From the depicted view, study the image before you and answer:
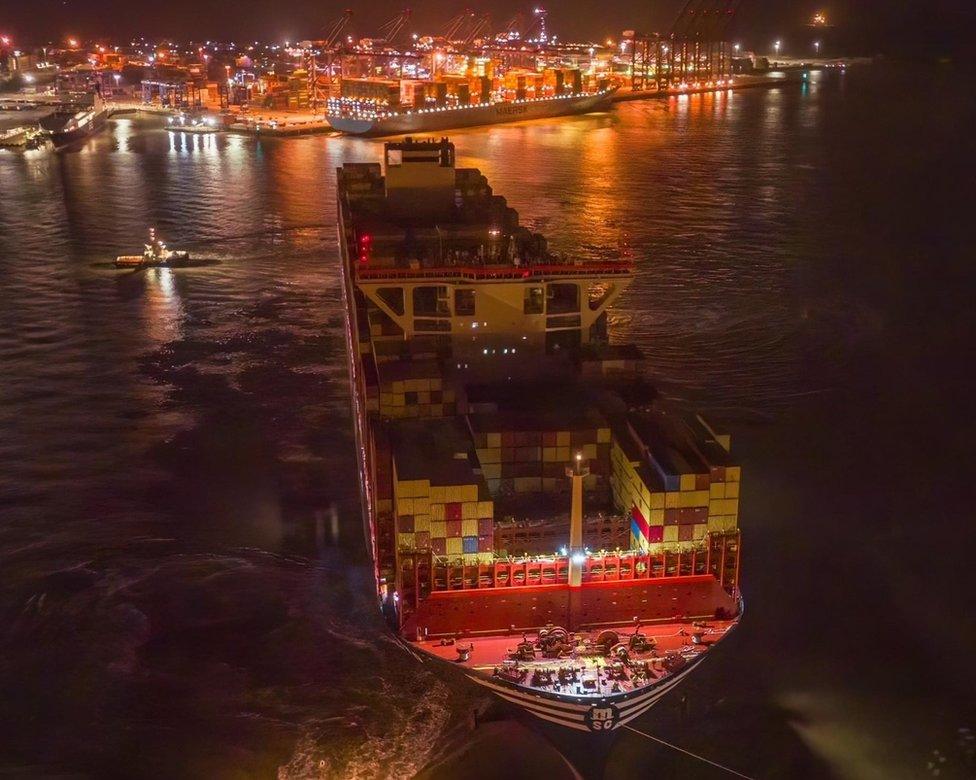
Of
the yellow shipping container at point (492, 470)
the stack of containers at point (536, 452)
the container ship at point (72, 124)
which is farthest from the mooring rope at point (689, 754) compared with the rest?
the container ship at point (72, 124)

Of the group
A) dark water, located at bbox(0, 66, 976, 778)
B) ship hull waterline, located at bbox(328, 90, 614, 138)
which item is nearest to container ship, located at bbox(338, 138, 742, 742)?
dark water, located at bbox(0, 66, 976, 778)

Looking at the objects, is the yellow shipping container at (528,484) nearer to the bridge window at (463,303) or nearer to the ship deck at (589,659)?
the ship deck at (589,659)

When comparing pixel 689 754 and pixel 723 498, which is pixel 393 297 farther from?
pixel 689 754

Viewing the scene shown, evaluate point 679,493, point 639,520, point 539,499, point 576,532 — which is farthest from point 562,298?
point 576,532

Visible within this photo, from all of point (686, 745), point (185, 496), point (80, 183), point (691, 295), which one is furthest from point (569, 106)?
point (686, 745)

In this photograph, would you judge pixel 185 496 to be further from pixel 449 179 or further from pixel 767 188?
pixel 767 188
